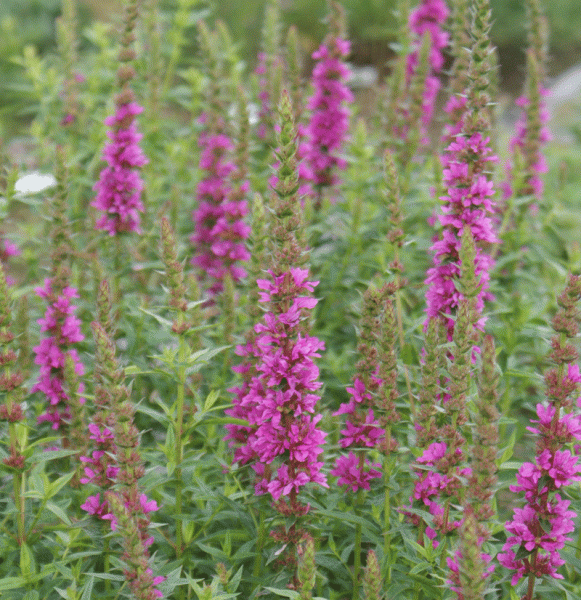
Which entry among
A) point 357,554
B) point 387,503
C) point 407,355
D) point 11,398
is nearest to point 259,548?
point 357,554

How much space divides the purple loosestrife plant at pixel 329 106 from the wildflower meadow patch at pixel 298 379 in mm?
21

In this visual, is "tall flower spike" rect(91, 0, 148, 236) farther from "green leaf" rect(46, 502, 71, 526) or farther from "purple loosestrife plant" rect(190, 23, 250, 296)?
"green leaf" rect(46, 502, 71, 526)

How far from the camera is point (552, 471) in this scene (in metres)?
2.55

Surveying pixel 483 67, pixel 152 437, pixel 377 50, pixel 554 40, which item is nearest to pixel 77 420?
pixel 152 437

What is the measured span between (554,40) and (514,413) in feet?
35.9

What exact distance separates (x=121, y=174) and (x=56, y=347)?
1202 millimetres

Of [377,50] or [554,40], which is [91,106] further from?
[554,40]

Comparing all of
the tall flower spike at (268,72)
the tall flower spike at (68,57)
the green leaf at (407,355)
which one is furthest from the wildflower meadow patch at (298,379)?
the tall flower spike at (268,72)

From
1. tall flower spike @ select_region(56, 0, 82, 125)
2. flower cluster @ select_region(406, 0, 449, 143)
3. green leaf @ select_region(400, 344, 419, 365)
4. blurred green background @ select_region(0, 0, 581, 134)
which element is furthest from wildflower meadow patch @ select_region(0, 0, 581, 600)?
blurred green background @ select_region(0, 0, 581, 134)

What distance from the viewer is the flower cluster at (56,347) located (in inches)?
138

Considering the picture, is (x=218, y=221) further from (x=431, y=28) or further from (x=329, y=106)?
(x=431, y=28)

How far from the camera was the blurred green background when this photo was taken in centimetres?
1268

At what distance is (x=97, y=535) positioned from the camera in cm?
296

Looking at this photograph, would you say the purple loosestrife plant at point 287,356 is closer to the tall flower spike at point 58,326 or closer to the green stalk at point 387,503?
the green stalk at point 387,503
